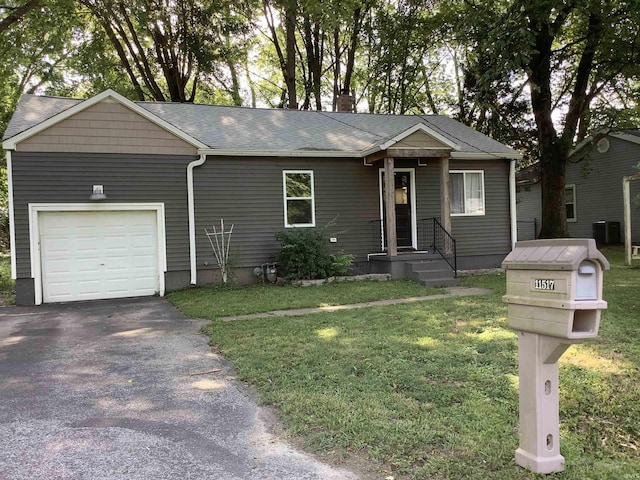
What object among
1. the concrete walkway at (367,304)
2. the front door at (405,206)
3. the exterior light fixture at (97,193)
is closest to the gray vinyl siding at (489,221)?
the front door at (405,206)

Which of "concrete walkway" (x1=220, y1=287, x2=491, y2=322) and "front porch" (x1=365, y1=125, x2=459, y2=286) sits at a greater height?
"front porch" (x1=365, y1=125, x2=459, y2=286)

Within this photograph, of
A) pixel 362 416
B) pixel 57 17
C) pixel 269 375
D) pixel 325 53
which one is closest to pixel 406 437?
pixel 362 416

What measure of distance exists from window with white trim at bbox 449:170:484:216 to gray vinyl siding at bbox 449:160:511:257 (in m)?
0.13

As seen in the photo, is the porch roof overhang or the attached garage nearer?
the attached garage

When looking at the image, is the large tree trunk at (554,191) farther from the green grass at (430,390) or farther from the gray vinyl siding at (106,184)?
the gray vinyl siding at (106,184)

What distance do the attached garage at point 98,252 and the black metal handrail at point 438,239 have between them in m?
6.65

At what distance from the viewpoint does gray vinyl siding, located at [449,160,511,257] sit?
1353 centimetres

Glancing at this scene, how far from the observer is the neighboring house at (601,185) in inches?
749

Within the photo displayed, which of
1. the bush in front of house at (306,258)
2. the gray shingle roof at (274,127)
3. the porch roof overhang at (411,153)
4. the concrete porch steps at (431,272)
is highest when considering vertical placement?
the gray shingle roof at (274,127)

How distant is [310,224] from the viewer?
1230cm

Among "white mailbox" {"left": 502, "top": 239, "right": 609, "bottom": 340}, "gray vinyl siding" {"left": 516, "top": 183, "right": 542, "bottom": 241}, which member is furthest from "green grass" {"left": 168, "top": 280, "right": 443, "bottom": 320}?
"gray vinyl siding" {"left": 516, "top": 183, "right": 542, "bottom": 241}

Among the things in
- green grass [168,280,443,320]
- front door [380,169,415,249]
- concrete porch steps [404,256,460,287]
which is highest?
front door [380,169,415,249]

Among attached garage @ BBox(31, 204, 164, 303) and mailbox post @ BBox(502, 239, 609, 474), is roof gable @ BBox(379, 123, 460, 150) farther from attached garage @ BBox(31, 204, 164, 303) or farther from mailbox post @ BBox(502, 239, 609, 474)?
mailbox post @ BBox(502, 239, 609, 474)

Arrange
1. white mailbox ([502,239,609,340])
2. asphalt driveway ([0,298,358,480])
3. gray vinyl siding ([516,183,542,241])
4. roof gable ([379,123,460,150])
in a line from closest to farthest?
white mailbox ([502,239,609,340])
asphalt driveway ([0,298,358,480])
roof gable ([379,123,460,150])
gray vinyl siding ([516,183,542,241])
